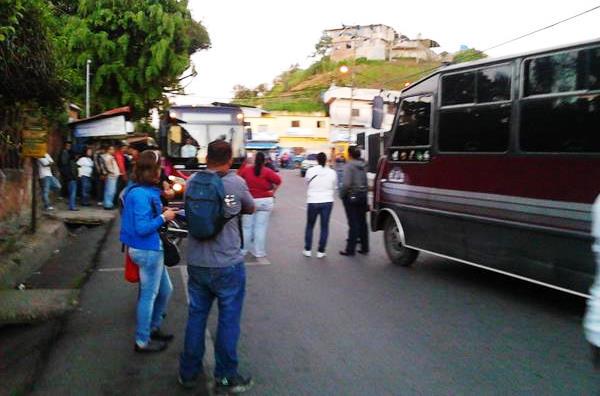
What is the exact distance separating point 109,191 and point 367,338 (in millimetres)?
11917

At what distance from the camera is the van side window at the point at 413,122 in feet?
25.5

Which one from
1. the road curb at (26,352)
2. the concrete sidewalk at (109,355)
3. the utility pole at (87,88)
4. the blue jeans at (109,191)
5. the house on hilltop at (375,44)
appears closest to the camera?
the concrete sidewalk at (109,355)

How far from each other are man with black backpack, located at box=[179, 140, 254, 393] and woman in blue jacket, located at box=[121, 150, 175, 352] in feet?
2.20

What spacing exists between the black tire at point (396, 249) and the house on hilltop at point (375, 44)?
316 feet

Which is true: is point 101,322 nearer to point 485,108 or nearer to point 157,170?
point 157,170

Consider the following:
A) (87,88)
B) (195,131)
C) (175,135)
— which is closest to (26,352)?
(175,135)

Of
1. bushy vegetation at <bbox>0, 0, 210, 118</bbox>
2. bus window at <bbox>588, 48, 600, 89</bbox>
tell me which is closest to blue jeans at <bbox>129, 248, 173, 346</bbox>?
bus window at <bbox>588, 48, 600, 89</bbox>

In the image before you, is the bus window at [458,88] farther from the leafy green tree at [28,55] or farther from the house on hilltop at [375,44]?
the house on hilltop at [375,44]

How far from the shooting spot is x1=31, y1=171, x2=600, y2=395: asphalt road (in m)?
4.25

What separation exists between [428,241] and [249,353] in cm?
363


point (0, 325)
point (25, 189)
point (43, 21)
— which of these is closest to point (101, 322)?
point (0, 325)

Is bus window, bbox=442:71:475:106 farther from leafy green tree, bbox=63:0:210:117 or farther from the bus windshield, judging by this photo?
leafy green tree, bbox=63:0:210:117

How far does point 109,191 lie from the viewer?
15.6 meters

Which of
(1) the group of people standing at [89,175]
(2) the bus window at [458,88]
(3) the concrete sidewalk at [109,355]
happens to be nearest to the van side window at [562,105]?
(2) the bus window at [458,88]
